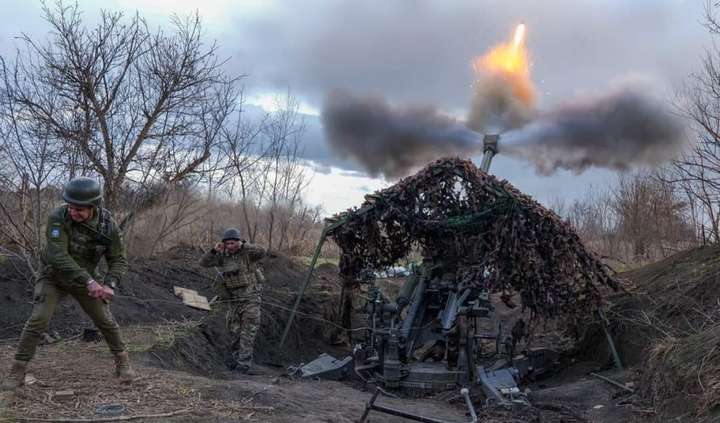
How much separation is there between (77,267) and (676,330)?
24.7 feet

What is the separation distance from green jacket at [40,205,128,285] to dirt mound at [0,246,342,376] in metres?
2.36

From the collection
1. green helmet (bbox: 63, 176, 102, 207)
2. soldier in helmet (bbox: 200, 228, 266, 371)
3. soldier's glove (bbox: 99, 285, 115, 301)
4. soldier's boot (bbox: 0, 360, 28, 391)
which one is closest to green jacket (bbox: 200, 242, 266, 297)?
soldier in helmet (bbox: 200, 228, 266, 371)

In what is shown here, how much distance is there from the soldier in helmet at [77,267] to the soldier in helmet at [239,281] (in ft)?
9.32

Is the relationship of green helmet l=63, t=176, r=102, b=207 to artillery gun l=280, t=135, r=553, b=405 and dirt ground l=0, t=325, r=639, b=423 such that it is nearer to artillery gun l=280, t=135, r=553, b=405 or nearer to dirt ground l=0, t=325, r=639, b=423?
dirt ground l=0, t=325, r=639, b=423

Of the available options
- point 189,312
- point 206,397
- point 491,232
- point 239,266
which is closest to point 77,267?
point 206,397

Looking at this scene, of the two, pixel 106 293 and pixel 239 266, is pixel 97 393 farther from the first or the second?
pixel 239 266

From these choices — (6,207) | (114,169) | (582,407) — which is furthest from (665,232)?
(6,207)

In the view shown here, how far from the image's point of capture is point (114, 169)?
13.2 meters

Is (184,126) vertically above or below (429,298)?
above

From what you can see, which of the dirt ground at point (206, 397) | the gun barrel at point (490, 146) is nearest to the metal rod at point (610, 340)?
the dirt ground at point (206, 397)

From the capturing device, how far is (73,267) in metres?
6.25

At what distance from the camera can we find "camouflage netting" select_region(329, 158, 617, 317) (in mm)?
10305

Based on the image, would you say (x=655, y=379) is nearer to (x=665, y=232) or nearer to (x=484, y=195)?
(x=484, y=195)

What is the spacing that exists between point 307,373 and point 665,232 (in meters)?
15.4
